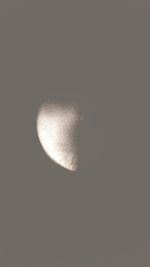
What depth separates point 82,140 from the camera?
0.98 meters

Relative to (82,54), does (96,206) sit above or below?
below

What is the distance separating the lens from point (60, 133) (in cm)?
98

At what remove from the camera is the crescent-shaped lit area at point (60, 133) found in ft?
3.21

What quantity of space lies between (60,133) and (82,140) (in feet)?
0.19

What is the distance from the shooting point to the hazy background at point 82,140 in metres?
0.99

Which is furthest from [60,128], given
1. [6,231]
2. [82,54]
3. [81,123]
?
[6,231]

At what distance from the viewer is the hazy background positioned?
986mm

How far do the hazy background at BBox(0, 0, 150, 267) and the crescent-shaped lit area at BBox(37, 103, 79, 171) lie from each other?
2 centimetres

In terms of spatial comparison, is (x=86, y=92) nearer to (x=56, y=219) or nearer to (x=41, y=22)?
(x=41, y=22)

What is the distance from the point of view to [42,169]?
98 cm

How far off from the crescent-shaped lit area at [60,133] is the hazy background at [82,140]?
0.02 m

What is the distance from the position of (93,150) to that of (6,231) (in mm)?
304

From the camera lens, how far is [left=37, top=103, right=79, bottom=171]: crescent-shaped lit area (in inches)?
38.6

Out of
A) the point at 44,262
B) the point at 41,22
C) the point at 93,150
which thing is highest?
the point at 41,22
